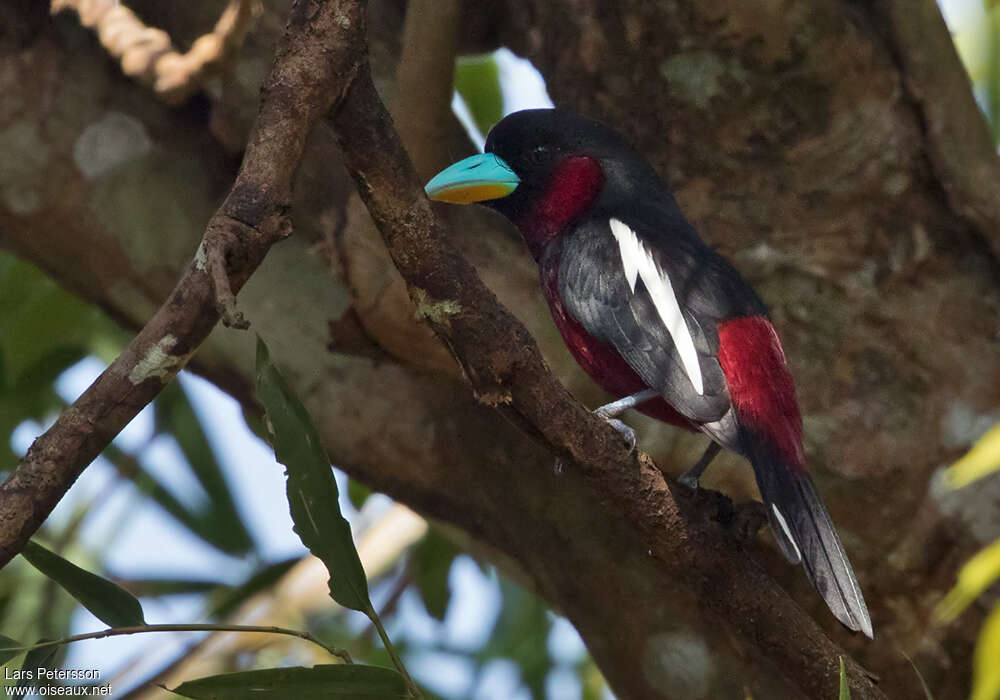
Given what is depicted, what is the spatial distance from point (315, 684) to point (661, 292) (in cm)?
110

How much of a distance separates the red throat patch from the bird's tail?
0.90 m

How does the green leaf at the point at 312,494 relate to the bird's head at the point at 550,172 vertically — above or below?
below

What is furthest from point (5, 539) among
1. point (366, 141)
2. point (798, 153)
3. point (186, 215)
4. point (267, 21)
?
point (798, 153)

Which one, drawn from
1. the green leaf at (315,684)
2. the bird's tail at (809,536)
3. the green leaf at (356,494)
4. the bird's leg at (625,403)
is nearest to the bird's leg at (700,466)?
the bird's leg at (625,403)

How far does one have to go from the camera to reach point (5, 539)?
5.31 ft

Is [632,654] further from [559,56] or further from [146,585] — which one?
[146,585]

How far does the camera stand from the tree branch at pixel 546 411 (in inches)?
71.6

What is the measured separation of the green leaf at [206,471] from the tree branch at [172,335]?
2.67 metres

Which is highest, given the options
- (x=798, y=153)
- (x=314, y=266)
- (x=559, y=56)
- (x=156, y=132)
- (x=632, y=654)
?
(x=156, y=132)

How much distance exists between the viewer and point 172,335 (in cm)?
166

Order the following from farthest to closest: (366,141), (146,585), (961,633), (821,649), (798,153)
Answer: (146,585), (798,153), (961,633), (821,649), (366,141)

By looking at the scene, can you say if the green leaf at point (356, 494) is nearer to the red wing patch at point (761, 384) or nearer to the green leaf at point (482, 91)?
the green leaf at point (482, 91)

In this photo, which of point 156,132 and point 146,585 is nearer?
point 156,132

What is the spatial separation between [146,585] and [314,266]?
1.99 metres
